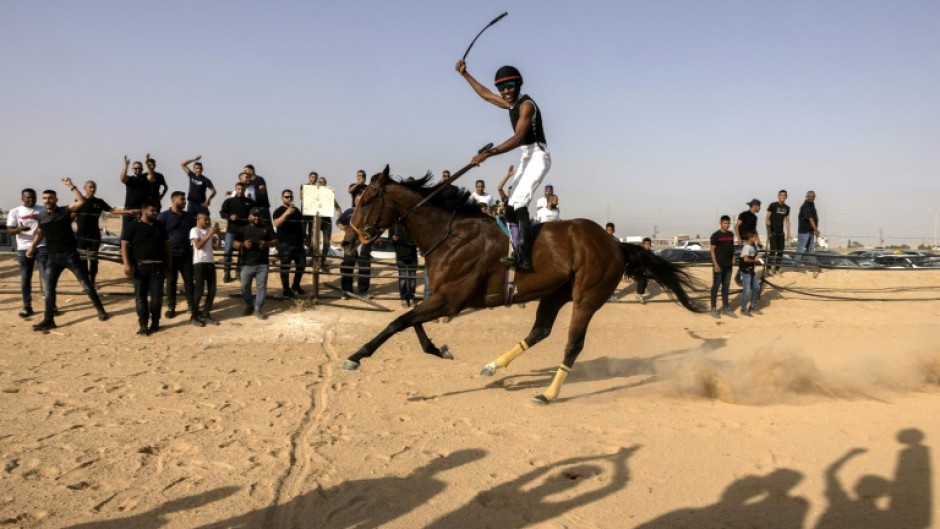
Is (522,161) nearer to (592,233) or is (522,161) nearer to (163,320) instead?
(592,233)

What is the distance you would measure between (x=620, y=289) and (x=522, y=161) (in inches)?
380

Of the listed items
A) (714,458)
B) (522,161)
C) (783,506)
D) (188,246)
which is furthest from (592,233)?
(188,246)

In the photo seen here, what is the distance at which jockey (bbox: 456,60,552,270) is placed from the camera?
771 centimetres

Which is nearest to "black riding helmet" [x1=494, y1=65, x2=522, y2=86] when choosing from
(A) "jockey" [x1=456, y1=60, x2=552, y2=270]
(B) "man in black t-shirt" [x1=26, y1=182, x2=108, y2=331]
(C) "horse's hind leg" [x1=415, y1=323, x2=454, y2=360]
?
(A) "jockey" [x1=456, y1=60, x2=552, y2=270]

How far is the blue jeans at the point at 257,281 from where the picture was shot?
12.9 metres

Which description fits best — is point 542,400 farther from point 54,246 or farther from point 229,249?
point 229,249

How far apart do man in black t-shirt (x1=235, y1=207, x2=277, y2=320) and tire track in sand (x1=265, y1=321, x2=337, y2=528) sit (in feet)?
16.0

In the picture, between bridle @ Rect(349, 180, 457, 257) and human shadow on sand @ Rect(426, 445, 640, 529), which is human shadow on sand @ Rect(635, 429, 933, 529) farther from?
bridle @ Rect(349, 180, 457, 257)

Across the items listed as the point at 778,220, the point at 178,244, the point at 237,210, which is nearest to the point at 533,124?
the point at 178,244

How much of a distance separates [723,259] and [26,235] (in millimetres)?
13820

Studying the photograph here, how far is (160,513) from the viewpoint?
4.45 m

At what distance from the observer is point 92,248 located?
1349cm

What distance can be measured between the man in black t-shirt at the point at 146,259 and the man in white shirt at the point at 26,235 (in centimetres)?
161

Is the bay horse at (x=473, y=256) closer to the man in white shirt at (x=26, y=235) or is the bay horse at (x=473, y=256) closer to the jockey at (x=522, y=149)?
the jockey at (x=522, y=149)
